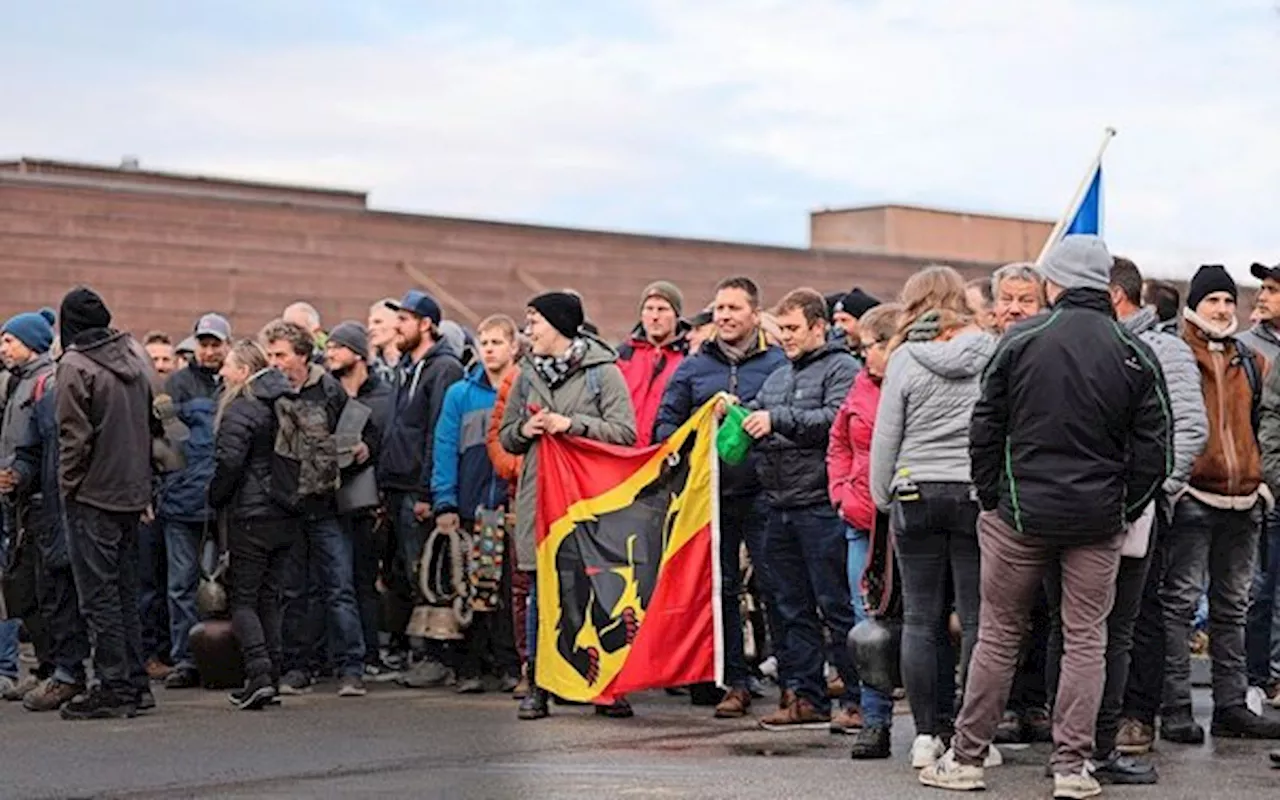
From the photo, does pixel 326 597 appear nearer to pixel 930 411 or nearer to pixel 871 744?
pixel 871 744

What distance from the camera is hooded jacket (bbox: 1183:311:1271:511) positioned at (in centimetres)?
1144

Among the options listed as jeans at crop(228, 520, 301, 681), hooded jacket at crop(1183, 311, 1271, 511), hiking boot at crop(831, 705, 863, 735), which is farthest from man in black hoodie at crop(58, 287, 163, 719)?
hooded jacket at crop(1183, 311, 1271, 511)

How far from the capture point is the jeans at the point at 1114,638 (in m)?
9.79

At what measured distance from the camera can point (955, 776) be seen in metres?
9.70

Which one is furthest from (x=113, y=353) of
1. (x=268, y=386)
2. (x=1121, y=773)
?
(x=1121, y=773)

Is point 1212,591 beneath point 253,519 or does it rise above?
beneath

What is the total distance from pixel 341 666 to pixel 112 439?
221cm

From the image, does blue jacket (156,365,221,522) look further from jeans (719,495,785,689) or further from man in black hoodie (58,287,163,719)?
jeans (719,495,785,689)

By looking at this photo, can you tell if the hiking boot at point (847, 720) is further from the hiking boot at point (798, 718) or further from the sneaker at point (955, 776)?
the sneaker at point (955, 776)

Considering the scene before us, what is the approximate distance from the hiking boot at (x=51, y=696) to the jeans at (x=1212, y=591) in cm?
578

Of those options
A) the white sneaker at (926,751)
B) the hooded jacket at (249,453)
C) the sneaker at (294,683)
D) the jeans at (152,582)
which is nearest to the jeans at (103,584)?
the hooded jacket at (249,453)

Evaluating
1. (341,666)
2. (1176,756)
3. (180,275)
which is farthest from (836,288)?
(1176,756)

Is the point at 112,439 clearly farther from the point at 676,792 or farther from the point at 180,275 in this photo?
the point at 180,275

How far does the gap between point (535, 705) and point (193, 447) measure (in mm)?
3419
